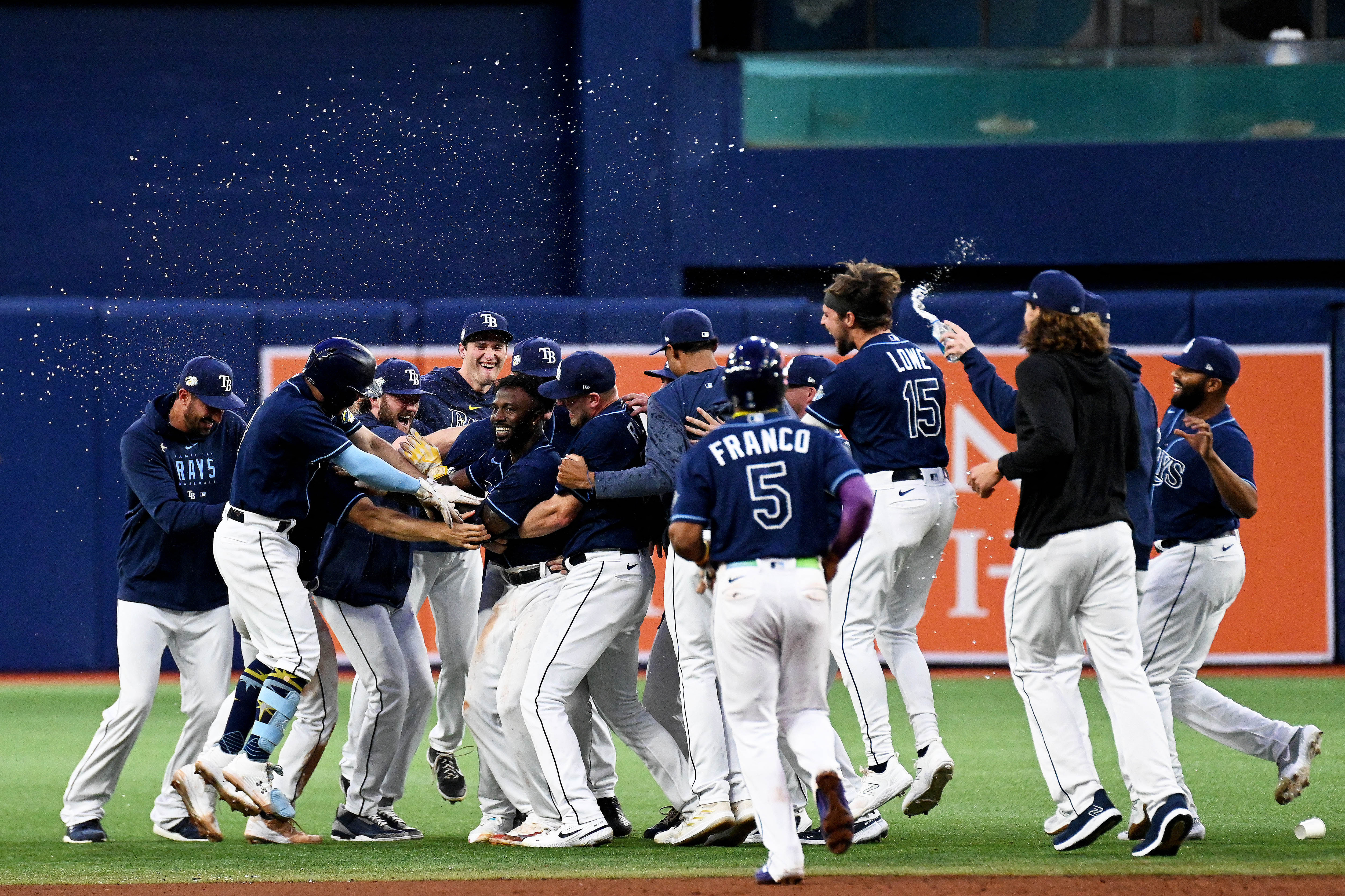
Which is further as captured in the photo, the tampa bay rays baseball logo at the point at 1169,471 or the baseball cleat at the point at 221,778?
the tampa bay rays baseball logo at the point at 1169,471

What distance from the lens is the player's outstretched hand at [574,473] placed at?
6.23 m

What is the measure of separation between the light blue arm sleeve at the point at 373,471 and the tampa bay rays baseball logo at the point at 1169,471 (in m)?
3.21

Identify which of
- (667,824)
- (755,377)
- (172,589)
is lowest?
(667,824)

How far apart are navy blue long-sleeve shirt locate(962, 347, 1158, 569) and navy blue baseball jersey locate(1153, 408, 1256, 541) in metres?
0.39

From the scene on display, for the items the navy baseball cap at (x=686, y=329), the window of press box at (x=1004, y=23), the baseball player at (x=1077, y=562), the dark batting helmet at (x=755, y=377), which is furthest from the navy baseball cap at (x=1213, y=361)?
the window of press box at (x=1004, y=23)

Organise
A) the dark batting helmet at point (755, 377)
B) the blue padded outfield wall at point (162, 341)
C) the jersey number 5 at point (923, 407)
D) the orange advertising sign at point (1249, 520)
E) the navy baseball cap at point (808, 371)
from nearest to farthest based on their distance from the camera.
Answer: the dark batting helmet at point (755, 377) → the jersey number 5 at point (923, 407) → the navy baseball cap at point (808, 371) → the orange advertising sign at point (1249, 520) → the blue padded outfield wall at point (162, 341)

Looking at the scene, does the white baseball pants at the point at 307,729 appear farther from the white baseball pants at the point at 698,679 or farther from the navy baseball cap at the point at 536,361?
the white baseball pants at the point at 698,679

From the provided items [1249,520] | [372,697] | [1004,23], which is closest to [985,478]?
[372,697]

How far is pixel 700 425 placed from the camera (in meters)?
6.27

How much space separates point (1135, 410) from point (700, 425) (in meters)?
1.65

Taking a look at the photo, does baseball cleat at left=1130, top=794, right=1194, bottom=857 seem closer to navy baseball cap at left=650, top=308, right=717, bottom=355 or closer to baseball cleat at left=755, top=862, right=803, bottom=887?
baseball cleat at left=755, top=862, right=803, bottom=887

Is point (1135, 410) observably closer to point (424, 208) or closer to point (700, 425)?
point (700, 425)

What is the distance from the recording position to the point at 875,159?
Result: 565 inches

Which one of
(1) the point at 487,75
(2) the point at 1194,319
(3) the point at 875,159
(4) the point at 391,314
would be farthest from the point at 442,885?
(1) the point at 487,75
